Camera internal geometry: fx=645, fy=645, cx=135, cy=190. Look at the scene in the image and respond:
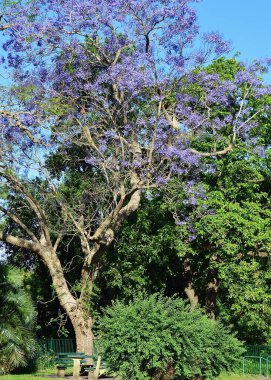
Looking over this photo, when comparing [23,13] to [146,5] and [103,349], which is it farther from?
[103,349]

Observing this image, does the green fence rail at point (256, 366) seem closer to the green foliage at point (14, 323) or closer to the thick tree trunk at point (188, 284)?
the thick tree trunk at point (188, 284)

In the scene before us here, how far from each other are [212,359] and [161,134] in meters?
9.56

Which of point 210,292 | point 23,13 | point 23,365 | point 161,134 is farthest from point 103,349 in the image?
point 210,292

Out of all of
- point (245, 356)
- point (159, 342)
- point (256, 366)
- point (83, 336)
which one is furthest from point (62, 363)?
point (256, 366)

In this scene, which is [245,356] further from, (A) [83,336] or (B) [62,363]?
(B) [62,363]

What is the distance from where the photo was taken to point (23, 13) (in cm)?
2066

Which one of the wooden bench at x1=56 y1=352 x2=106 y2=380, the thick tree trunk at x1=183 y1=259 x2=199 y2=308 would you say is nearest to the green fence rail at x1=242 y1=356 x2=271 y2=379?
the thick tree trunk at x1=183 y1=259 x2=199 y2=308

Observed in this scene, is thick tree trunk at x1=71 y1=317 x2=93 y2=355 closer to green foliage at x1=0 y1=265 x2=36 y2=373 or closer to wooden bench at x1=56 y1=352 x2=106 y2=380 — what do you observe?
wooden bench at x1=56 y1=352 x2=106 y2=380

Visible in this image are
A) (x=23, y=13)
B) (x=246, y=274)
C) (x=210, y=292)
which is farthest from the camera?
(x=210, y=292)

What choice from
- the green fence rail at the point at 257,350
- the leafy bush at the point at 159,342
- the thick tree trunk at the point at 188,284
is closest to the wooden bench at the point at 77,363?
the leafy bush at the point at 159,342

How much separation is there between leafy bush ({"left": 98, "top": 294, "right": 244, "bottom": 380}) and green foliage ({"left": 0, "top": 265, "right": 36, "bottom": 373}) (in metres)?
6.68

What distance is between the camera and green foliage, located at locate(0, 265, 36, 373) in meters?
20.2

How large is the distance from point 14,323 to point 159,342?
872 centimetres

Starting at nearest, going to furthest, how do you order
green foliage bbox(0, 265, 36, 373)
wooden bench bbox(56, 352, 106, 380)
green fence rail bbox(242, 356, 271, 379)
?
wooden bench bbox(56, 352, 106, 380) → green foliage bbox(0, 265, 36, 373) → green fence rail bbox(242, 356, 271, 379)
